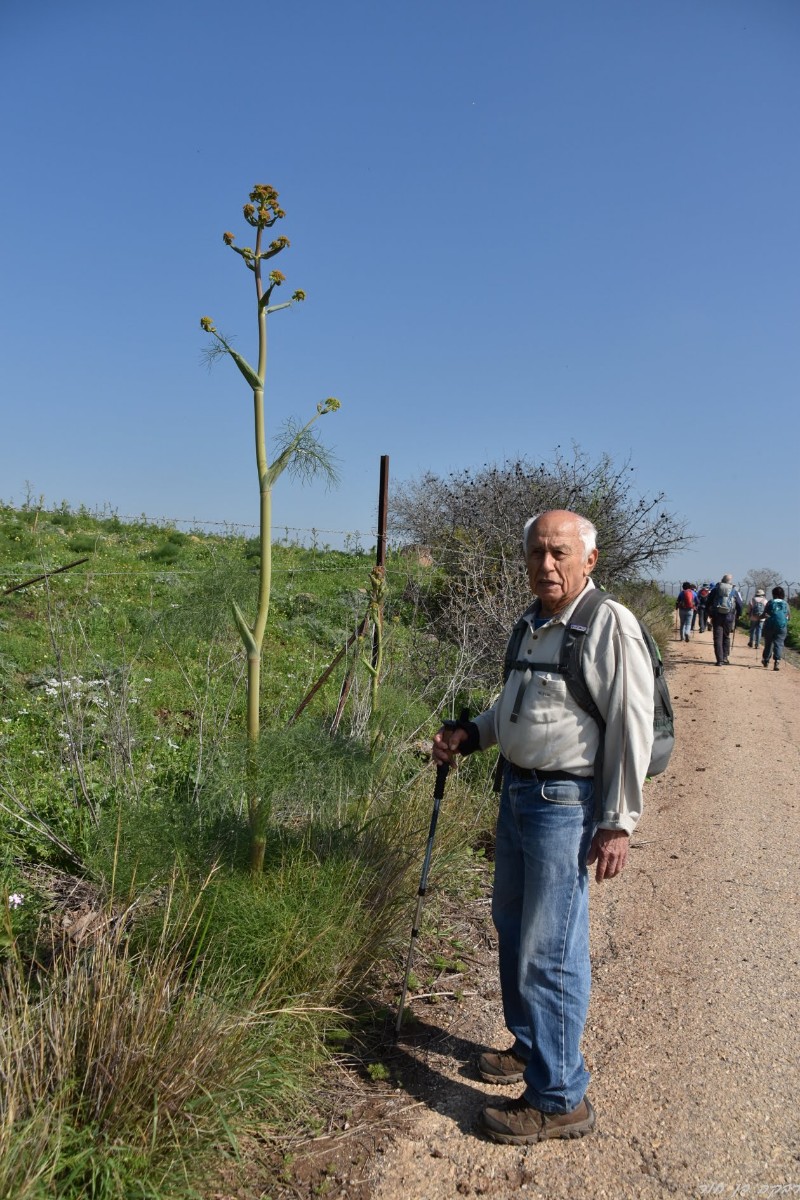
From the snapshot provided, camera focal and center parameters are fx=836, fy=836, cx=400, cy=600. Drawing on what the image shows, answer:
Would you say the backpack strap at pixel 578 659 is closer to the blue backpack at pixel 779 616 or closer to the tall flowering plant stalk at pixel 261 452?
the tall flowering plant stalk at pixel 261 452

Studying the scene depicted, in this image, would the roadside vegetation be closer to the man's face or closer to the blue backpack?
the man's face

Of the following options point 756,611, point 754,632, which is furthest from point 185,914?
point 754,632

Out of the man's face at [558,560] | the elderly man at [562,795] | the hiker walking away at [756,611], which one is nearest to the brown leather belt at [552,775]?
the elderly man at [562,795]

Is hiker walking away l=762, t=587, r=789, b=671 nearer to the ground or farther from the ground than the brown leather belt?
farther from the ground

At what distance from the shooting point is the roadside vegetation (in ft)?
8.20

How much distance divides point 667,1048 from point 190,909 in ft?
6.85

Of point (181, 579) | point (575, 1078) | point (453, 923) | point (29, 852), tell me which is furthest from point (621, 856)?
point (181, 579)

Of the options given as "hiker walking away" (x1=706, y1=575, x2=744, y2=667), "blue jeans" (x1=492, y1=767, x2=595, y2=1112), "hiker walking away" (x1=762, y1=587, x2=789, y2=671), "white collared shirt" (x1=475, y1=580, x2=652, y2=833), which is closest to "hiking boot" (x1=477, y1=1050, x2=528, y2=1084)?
"blue jeans" (x1=492, y1=767, x2=595, y2=1112)

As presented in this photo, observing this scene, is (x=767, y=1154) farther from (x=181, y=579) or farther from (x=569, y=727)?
(x=181, y=579)

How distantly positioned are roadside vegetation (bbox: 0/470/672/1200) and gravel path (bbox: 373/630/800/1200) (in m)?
0.49

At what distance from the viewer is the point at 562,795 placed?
2932 mm

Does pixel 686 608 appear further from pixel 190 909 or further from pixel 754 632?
pixel 190 909

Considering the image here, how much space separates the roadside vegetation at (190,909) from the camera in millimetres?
2498

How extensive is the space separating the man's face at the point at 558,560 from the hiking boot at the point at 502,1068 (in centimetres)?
184
